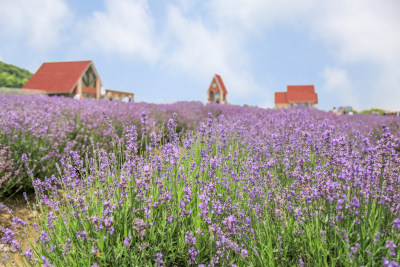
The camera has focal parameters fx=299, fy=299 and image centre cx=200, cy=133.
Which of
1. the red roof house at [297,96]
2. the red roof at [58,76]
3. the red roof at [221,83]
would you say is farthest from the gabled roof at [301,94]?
the red roof at [58,76]

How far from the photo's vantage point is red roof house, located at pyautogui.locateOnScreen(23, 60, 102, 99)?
27.0m

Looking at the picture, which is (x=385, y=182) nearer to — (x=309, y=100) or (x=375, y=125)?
(x=375, y=125)

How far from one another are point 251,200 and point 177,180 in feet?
2.52

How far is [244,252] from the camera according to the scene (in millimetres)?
2037

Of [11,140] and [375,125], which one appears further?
[375,125]

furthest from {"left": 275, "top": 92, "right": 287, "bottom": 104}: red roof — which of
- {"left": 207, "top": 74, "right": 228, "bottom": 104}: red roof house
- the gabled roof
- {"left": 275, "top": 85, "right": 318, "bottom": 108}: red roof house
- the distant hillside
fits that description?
the distant hillside

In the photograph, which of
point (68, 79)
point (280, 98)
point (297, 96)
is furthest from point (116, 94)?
point (297, 96)

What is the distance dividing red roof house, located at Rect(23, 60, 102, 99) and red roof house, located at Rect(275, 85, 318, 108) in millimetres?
22168

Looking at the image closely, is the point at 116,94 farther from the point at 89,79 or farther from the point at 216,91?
the point at 216,91

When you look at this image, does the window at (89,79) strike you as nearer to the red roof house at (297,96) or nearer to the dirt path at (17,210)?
the red roof house at (297,96)

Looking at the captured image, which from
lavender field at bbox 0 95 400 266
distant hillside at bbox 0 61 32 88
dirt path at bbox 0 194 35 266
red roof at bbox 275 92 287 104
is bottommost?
dirt path at bbox 0 194 35 266

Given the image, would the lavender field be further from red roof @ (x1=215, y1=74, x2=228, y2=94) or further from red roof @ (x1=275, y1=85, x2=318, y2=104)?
red roof @ (x1=275, y1=85, x2=318, y2=104)

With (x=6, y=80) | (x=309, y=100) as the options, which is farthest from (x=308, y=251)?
(x=6, y=80)

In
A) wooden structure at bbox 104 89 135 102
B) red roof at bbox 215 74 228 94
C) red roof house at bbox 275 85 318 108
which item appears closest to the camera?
wooden structure at bbox 104 89 135 102
